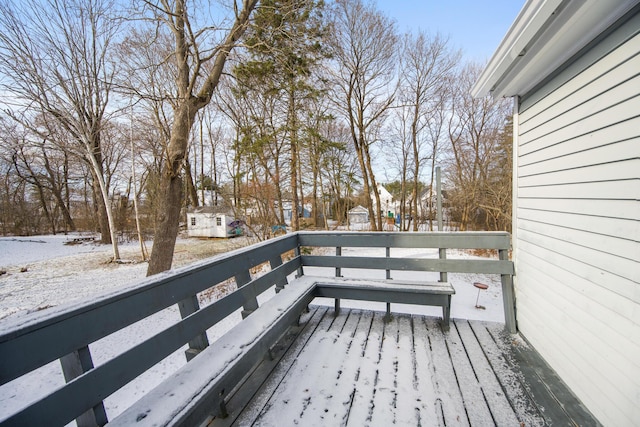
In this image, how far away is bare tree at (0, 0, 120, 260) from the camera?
6.14 meters

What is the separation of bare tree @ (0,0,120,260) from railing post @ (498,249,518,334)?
7501mm

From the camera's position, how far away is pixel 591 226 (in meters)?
1.55

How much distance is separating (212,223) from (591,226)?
718 inches

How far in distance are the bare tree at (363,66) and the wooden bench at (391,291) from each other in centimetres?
976

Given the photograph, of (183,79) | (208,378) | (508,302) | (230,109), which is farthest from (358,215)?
(208,378)

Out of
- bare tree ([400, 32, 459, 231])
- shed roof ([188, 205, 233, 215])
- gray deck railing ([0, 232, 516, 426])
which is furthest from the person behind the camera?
shed roof ([188, 205, 233, 215])

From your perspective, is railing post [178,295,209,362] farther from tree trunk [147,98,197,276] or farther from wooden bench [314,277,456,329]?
tree trunk [147,98,197,276]

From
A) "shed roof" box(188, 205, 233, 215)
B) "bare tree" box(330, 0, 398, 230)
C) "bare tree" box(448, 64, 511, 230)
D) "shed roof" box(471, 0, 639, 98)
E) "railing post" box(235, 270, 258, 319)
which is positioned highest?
"bare tree" box(330, 0, 398, 230)

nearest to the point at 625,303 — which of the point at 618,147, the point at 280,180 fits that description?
the point at 618,147

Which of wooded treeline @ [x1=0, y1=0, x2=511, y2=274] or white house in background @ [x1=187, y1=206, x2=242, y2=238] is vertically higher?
wooded treeline @ [x1=0, y1=0, x2=511, y2=274]

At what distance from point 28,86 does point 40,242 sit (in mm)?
11873

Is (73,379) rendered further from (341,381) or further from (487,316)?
(487,316)

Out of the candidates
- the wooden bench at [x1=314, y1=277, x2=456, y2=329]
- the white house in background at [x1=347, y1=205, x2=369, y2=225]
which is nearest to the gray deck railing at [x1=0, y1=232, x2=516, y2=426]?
the wooden bench at [x1=314, y1=277, x2=456, y2=329]

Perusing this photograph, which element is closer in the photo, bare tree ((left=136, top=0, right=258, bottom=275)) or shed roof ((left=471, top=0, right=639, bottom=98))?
shed roof ((left=471, top=0, right=639, bottom=98))
